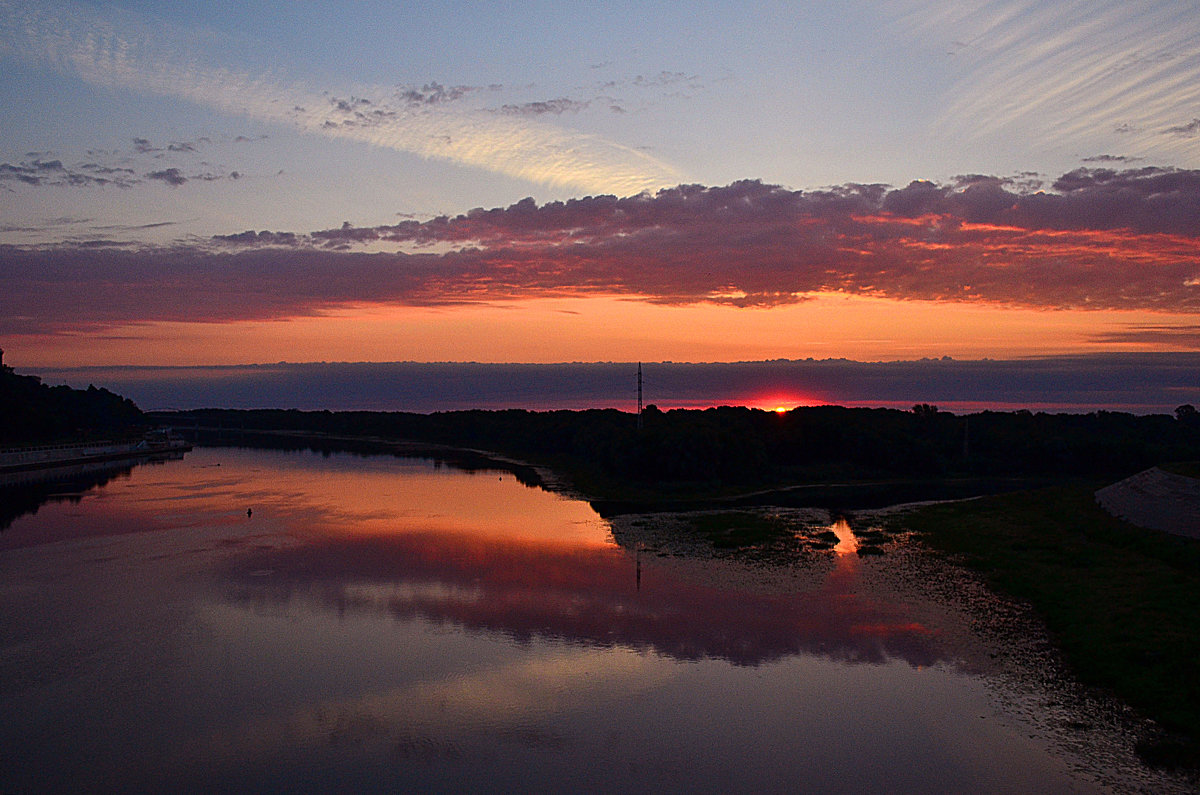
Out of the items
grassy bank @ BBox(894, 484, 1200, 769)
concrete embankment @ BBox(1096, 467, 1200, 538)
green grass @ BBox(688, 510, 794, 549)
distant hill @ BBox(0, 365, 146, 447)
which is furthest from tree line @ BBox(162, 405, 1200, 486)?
distant hill @ BBox(0, 365, 146, 447)

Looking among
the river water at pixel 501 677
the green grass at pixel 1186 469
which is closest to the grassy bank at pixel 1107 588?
the river water at pixel 501 677

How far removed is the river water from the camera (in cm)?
1525

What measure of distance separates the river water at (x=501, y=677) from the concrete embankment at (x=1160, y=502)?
11157mm

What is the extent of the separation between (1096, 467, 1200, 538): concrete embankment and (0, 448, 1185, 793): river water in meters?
11.2

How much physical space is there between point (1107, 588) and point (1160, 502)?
36.4ft

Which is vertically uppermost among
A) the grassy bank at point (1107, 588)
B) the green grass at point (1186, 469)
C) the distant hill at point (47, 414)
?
the distant hill at point (47, 414)

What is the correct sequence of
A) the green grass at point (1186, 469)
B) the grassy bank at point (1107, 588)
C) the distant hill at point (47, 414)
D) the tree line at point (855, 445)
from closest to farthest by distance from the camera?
the grassy bank at point (1107, 588) → the green grass at point (1186, 469) → the tree line at point (855, 445) → the distant hill at point (47, 414)

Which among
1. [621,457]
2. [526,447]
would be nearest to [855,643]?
[621,457]

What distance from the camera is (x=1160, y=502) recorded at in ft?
114

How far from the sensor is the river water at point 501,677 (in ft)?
50.0

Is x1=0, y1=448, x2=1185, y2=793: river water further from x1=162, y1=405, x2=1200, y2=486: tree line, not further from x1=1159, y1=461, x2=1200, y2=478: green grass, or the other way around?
x1=162, y1=405, x2=1200, y2=486: tree line

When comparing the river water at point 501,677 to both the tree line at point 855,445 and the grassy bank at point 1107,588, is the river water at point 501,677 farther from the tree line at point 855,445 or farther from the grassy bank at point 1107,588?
the tree line at point 855,445

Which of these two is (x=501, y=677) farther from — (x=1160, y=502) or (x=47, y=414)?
(x=47, y=414)

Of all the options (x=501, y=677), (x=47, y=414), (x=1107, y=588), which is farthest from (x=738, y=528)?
(x=47, y=414)
